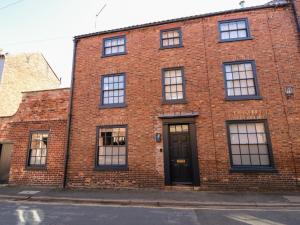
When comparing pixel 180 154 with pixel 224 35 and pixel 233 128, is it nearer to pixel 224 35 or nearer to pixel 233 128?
pixel 233 128

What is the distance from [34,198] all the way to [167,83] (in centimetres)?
803

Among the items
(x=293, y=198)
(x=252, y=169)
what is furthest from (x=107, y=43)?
(x=293, y=198)

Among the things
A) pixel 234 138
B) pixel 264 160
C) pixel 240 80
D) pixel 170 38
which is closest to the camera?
pixel 264 160

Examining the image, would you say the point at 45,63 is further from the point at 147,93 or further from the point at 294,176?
the point at 294,176

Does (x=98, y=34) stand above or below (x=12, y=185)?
above

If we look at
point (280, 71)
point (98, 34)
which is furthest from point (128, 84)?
point (280, 71)

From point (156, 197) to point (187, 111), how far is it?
166 inches

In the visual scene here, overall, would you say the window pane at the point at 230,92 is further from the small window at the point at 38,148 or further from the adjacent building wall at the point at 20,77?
the adjacent building wall at the point at 20,77

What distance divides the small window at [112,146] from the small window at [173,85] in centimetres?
289

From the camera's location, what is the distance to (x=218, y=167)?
852cm

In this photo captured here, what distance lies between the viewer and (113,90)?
10.6 m

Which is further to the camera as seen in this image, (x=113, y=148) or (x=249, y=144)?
(x=113, y=148)

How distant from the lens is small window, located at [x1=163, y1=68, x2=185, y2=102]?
384 inches

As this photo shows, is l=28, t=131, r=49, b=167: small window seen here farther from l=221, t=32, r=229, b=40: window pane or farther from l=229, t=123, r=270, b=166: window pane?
l=221, t=32, r=229, b=40: window pane
